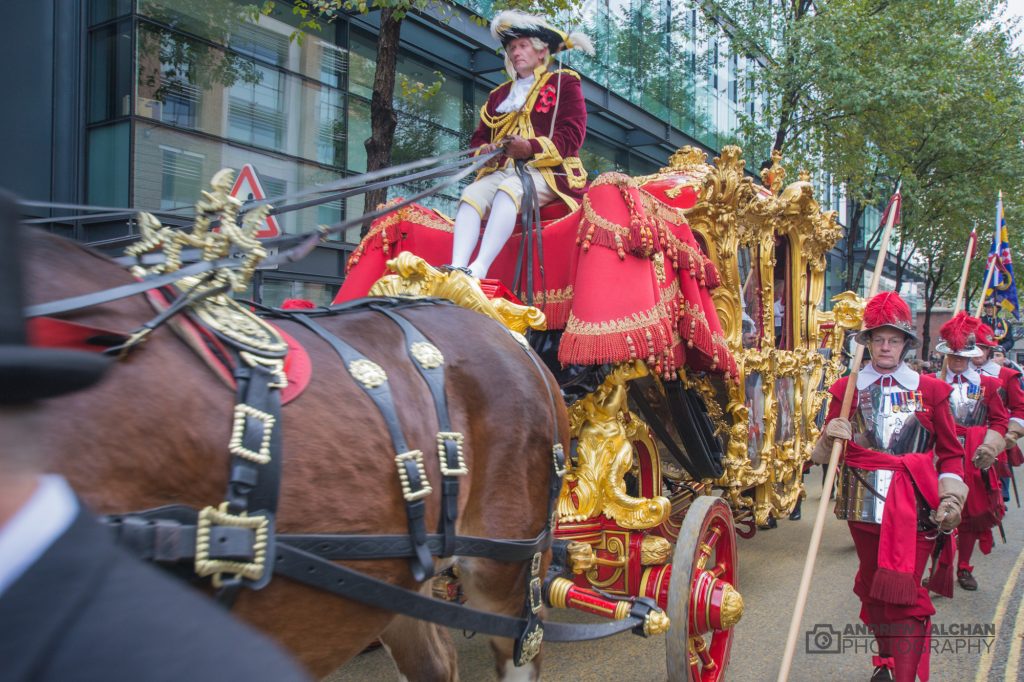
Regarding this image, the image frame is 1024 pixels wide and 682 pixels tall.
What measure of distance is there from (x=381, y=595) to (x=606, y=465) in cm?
199

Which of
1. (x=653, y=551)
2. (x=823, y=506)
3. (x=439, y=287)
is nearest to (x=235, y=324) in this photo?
(x=439, y=287)

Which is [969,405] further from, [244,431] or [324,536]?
[244,431]

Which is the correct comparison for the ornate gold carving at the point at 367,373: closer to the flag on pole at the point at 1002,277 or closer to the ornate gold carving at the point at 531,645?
the ornate gold carving at the point at 531,645

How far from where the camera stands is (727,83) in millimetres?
21953

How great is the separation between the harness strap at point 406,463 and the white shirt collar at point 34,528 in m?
1.41

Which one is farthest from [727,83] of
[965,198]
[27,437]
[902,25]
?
[27,437]

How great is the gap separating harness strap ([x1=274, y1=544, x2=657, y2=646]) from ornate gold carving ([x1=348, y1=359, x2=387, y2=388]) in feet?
1.59

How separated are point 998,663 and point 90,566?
16.5ft

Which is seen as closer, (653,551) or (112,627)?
(112,627)

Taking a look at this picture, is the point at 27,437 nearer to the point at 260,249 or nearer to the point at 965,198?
the point at 260,249

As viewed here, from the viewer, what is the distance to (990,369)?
7.10 m

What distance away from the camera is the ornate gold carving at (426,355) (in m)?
2.44

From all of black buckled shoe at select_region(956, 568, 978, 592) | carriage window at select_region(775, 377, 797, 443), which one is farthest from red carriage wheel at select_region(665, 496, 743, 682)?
black buckled shoe at select_region(956, 568, 978, 592)

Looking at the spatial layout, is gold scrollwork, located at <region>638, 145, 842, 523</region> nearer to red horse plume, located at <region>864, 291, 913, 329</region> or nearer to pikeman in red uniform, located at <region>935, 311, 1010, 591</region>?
red horse plume, located at <region>864, 291, 913, 329</region>
